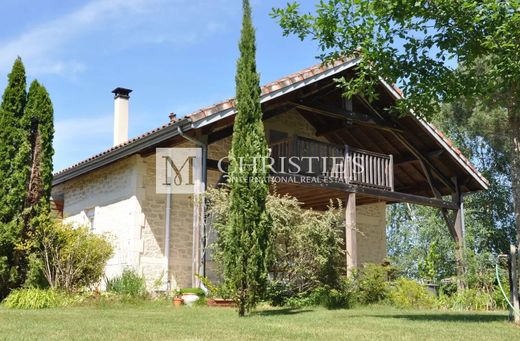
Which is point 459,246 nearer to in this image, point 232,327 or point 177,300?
point 177,300

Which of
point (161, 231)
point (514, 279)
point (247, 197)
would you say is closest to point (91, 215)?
point (161, 231)

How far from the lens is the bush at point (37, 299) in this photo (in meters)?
10.1

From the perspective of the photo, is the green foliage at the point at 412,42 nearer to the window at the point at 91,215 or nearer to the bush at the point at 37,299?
the bush at the point at 37,299

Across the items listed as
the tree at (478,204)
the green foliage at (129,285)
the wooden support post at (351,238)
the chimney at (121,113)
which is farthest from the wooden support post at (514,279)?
the tree at (478,204)

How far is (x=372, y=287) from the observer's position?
40.0ft

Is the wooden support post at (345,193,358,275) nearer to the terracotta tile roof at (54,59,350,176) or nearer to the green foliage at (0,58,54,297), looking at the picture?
the terracotta tile roof at (54,59,350,176)

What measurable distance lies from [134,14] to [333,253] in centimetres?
590

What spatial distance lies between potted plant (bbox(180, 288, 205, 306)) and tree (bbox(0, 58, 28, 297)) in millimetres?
3095

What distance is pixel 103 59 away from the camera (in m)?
11.7

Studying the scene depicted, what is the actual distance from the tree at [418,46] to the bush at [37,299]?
6.21m

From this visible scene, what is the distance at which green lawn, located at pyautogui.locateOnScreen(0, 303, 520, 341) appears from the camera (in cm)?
610

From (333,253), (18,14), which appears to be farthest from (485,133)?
(18,14)

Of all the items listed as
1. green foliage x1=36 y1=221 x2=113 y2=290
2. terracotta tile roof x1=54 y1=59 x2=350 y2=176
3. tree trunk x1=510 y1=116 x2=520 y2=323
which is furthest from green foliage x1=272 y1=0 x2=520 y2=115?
green foliage x1=36 y1=221 x2=113 y2=290

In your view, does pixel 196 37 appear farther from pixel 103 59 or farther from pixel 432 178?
pixel 432 178
